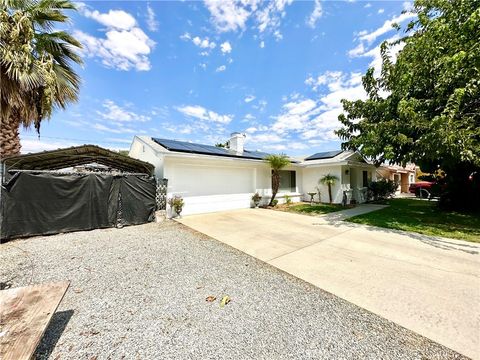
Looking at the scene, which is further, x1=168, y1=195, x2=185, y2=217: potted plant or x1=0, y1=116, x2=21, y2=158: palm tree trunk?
x1=168, y1=195, x2=185, y2=217: potted plant

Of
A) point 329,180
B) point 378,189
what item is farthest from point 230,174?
point 378,189

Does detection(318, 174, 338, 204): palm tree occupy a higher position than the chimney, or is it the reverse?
the chimney

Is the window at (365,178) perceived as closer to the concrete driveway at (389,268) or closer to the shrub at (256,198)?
the shrub at (256,198)

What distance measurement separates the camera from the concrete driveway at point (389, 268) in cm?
259

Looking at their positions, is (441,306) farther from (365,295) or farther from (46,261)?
(46,261)

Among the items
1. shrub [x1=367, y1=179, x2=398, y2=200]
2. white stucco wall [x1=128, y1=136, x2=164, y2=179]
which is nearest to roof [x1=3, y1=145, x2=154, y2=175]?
white stucco wall [x1=128, y1=136, x2=164, y2=179]

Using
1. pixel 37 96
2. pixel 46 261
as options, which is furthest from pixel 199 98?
pixel 46 261

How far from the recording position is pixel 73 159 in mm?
9164

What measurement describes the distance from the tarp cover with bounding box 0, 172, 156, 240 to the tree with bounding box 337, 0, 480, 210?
9751 mm

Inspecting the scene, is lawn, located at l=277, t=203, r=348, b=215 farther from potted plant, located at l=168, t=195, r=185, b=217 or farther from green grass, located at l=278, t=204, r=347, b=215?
potted plant, located at l=168, t=195, r=185, b=217

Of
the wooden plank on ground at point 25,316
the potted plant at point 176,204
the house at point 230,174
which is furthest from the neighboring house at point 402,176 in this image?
the wooden plank on ground at point 25,316

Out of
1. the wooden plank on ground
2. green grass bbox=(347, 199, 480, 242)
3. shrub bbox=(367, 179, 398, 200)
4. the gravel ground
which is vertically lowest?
the gravel ground

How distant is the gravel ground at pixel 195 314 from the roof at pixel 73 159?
3.97m

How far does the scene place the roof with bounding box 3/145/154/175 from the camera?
23.7 ft
